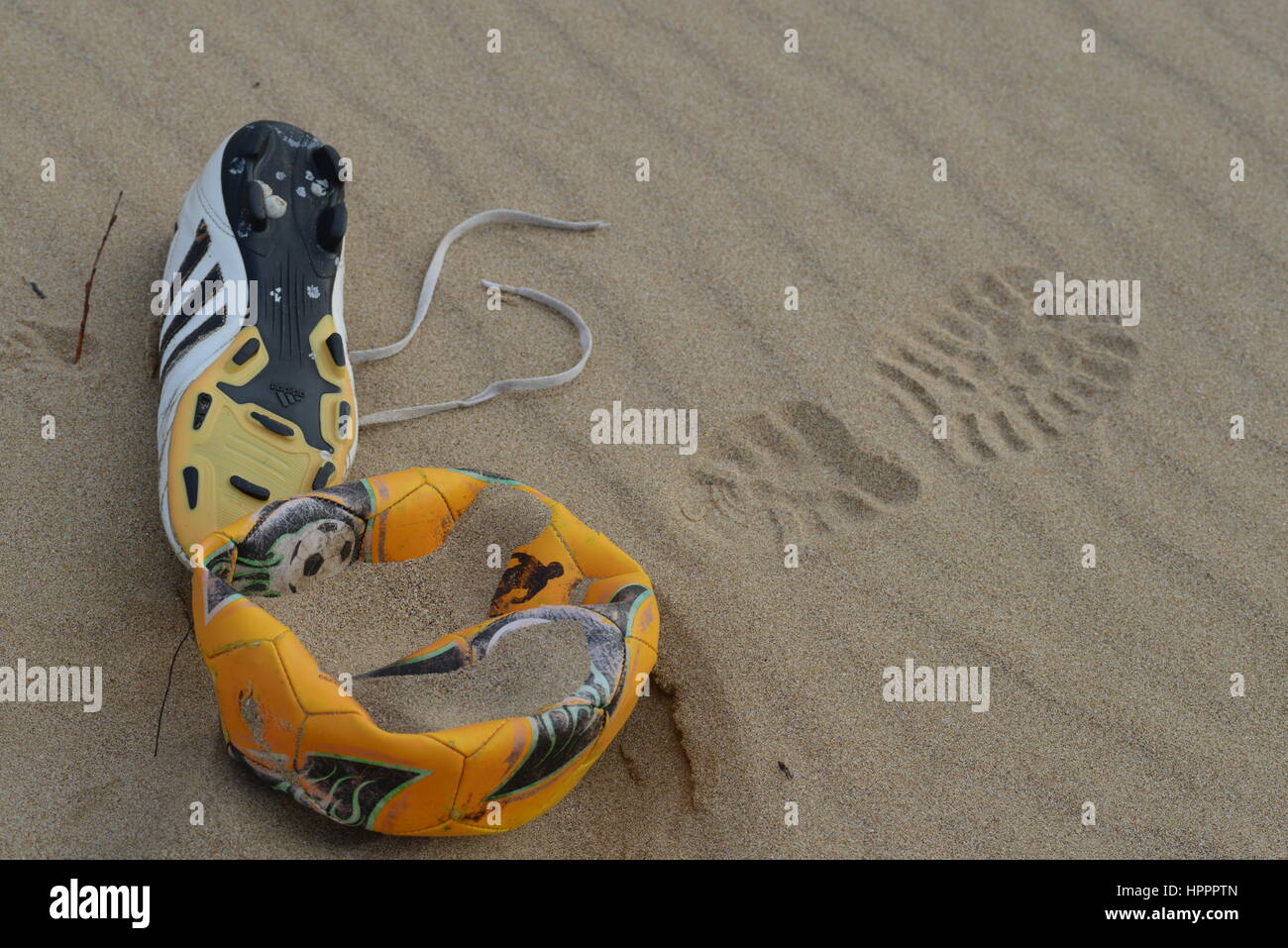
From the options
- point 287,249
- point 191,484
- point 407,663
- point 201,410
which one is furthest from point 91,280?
point 407,663

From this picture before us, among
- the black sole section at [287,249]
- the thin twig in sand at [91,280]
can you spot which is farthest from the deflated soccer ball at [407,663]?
the thin twig in sand at [91,280]

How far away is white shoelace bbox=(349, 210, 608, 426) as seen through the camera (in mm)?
2373

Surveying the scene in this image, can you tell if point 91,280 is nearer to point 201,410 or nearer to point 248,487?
point 201,410

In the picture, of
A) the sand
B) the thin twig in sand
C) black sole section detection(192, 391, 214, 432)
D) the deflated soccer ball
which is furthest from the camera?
the thin twig in sand

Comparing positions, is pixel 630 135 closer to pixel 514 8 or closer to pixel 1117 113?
pixel 514 8

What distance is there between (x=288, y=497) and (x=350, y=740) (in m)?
0.54

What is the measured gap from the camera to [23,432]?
221cm

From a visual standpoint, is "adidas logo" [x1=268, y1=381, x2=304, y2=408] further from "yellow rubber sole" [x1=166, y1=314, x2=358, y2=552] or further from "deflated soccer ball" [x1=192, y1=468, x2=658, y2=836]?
"deflated soccer ball" [x1=192, y1=468, x2=658, y2=836]

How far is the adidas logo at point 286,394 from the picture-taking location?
6.98ft

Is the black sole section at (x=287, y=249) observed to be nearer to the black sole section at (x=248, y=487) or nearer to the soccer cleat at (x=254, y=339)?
the soccer cleat at (x=254, y=339)

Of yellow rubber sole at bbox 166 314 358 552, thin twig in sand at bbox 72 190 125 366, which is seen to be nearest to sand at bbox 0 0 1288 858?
thin twig in sand at bbox 72 190 125 366

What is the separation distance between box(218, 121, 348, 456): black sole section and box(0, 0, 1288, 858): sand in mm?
215

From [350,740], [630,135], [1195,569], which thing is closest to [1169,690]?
[1195,569]

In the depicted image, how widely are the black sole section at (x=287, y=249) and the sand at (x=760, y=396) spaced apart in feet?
0.71
